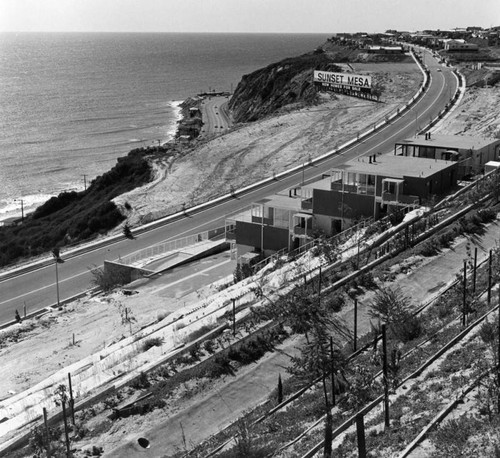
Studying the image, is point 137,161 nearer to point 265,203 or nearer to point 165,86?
point 265,203

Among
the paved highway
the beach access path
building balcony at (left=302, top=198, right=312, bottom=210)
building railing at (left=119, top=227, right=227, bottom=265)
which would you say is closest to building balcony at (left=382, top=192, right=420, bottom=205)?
building balcony at (left=302, top=198, right=312, bottom=210)

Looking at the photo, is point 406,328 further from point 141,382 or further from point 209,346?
point 141,382

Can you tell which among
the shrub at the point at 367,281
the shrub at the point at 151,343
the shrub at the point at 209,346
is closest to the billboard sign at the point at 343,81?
the shrub at the point at 367,281

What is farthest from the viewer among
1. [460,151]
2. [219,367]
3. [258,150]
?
[258,150]

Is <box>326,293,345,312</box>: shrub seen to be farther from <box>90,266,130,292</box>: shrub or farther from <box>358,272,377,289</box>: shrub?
<box>90,266,130,292</box>: shrub

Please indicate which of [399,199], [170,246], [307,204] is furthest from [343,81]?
[399,199]

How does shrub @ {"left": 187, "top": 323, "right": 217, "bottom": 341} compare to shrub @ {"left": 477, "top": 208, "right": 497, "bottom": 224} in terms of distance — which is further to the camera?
shrub @ {"left": 477, "top": 208, "right": 497, "bottom": 224}
